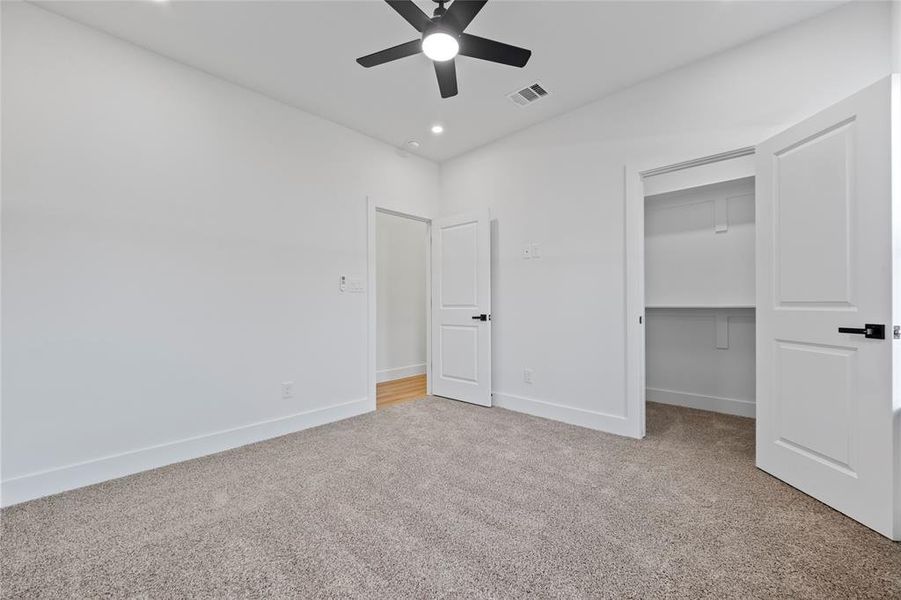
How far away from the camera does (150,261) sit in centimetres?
254

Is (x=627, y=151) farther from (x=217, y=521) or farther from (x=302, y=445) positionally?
(x=217, y=521)

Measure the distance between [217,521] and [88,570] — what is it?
460 mm

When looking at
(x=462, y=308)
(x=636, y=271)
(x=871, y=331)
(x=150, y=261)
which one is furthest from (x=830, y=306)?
(x=150, y=261)

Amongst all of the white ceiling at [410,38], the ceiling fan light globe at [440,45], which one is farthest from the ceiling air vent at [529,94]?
the ceiling fan light globe at [440,45]

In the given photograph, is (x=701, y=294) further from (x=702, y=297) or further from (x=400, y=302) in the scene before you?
(x=400, y=302)

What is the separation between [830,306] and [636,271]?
115cm

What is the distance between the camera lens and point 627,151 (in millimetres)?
3068

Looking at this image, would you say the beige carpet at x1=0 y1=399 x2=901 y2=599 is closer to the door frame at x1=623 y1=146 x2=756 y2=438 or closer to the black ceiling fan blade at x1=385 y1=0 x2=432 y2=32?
the door frame at x1=623 y1=146 x2=756 y2=438

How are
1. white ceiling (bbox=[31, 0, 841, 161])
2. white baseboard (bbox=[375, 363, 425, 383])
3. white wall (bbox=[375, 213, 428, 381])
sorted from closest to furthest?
white ceiling (bbox=[31, 0, 841, 161]), white baseboard (bbox=[375, 363, 425, 383]), white wall (bbox=[375, 213, 428, 381])

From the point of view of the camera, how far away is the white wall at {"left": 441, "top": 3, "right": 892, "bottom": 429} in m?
2.31

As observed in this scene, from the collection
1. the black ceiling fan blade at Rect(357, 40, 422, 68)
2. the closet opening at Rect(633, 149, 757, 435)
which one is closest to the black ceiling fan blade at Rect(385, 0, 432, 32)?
the black ceiling fan blade at Rect(357, 40, 422, 68)

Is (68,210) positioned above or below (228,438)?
above

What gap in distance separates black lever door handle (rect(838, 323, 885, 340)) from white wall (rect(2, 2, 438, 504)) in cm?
347

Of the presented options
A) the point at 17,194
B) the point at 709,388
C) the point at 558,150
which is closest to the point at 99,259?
the point at 17,194
